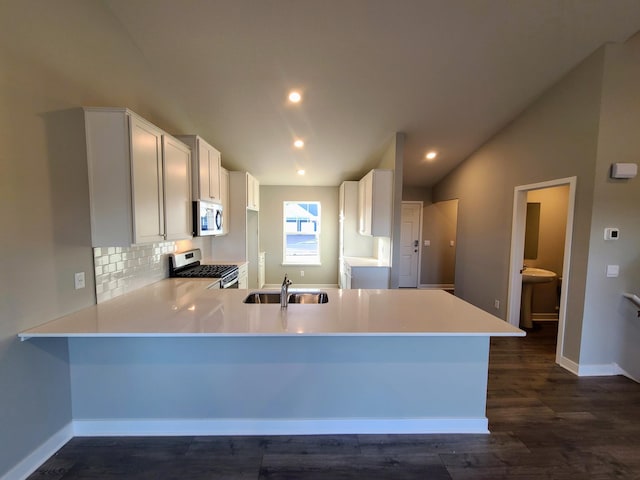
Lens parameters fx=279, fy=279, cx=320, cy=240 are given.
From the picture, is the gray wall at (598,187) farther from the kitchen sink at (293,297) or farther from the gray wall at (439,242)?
the gray wall at (439,242)

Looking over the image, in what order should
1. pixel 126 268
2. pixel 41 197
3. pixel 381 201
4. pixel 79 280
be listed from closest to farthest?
pixel 41 197
pixel 79 280
pixel 126 268
pixel 381 201

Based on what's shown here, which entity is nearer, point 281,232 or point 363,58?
point 363,58

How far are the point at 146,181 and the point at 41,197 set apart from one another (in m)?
0.62

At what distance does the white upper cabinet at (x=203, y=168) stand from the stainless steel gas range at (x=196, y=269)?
0.81m

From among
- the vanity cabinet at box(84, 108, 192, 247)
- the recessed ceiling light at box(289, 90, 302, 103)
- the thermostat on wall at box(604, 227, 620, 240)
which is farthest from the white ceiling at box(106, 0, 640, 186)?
the thermostat on wall at box(604, 227, 620, 240)

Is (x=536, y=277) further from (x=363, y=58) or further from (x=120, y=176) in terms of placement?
(x=120, y=176)

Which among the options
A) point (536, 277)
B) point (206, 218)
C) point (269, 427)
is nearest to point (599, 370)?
point (536, 277)

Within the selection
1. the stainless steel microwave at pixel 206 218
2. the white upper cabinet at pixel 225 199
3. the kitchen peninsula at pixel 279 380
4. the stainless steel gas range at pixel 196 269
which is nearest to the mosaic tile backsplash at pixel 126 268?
the stainless steel gas range at pixel 196 269

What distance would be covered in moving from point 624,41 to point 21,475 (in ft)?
18.5

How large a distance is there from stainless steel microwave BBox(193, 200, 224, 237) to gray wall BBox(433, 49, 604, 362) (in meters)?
3.95

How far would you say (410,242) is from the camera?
21.3 ft

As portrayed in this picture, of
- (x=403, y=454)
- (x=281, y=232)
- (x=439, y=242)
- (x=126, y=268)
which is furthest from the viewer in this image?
(x=439, y=242)

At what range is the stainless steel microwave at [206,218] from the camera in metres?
3.08

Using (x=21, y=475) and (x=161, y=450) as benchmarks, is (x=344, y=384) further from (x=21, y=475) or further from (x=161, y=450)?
(x=21, y=475)
